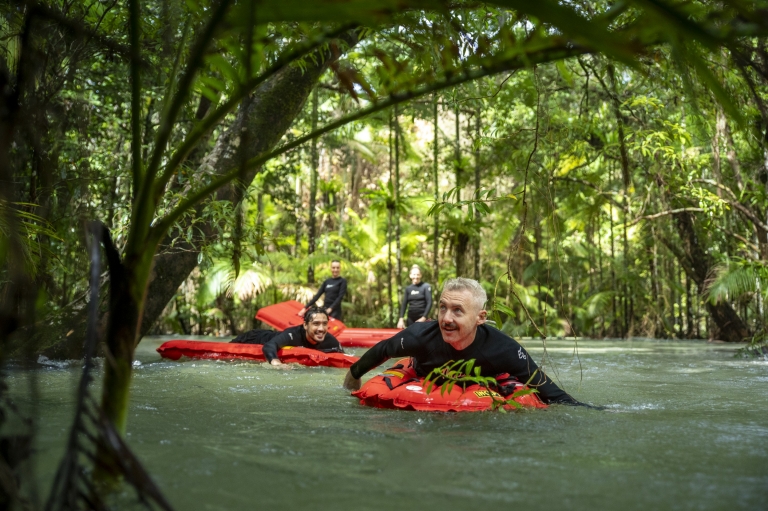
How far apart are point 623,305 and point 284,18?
70.2ft

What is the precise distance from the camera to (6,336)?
77.3 inches

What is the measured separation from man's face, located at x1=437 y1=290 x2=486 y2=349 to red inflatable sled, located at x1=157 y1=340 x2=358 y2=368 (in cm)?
364

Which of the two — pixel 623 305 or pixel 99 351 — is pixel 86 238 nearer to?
pixel 99 351

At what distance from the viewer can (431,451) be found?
312 centimetres

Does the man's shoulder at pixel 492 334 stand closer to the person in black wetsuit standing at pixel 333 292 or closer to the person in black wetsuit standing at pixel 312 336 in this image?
the person in black wetsuit standing at pixel 312 336

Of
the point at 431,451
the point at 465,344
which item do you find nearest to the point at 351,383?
the point at 465,344

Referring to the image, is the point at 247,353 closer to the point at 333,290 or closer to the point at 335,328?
the point at 335,328

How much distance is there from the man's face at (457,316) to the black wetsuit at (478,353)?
0.39 feet

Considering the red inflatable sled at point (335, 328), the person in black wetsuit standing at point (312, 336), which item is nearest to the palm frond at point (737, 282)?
the red inflatable sled at point (335, 328)

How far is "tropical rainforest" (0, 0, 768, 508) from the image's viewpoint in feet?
6.26

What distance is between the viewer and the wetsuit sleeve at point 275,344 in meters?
8.45

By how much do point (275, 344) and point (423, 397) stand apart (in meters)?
4.24

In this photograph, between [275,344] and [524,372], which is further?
[275,344]

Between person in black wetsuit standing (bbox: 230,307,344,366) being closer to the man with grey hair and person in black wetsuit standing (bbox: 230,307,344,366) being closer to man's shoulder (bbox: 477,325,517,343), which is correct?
the man with grey hair
